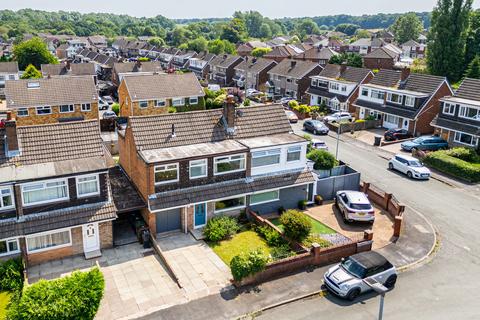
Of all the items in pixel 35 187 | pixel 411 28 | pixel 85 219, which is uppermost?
pixel 411 28

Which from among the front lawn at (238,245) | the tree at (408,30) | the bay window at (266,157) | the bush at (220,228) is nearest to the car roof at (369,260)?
the front lawn at (238,245)

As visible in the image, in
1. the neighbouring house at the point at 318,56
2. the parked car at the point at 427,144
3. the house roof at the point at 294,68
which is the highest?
the neighbouring house at the point at 318,56

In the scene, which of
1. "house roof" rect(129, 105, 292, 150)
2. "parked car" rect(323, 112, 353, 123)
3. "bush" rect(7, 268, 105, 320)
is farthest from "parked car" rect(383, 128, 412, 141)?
"bush" rect(7, 268, 105, 320)

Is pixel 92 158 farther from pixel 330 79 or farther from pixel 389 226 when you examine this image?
pixel 330 79

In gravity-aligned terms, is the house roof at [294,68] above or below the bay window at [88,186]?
above

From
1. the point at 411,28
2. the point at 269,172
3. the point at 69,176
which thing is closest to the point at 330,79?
the point at 269,172

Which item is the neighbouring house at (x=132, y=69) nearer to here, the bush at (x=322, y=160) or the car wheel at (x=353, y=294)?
the bush at (x=322, y=160)
